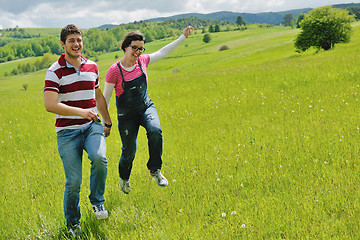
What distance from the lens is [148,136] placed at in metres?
4.74

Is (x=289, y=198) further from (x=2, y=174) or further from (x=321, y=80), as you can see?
(x=321, y=80)

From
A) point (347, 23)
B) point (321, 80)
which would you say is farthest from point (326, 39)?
point (321, 80)

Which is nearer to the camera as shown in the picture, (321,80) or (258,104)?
(258,104)

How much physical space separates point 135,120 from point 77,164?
4.76 feet

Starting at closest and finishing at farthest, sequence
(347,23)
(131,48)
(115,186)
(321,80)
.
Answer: (131,48), (115,186), (321,80), (347,23)

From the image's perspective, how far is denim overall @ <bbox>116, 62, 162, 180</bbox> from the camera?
4746mm

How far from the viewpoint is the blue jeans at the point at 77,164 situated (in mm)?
3848

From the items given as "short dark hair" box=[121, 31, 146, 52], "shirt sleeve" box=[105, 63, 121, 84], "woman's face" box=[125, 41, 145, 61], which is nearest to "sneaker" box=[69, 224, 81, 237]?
"shirt sleeve" box=[105, 63, 121, 84]

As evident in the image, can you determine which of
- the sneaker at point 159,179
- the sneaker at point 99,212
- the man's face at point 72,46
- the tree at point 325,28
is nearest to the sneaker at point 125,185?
the sneaker at point 159,179

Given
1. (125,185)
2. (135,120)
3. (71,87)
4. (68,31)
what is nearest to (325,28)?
(135,120)

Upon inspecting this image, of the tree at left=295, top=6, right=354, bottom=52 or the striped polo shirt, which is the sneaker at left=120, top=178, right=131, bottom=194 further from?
the tree at left=295, top=6, right=354, bottom=52

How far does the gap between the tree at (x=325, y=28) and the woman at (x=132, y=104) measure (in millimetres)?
44257

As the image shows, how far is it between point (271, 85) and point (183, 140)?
17.5ft

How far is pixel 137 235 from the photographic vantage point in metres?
3.60
